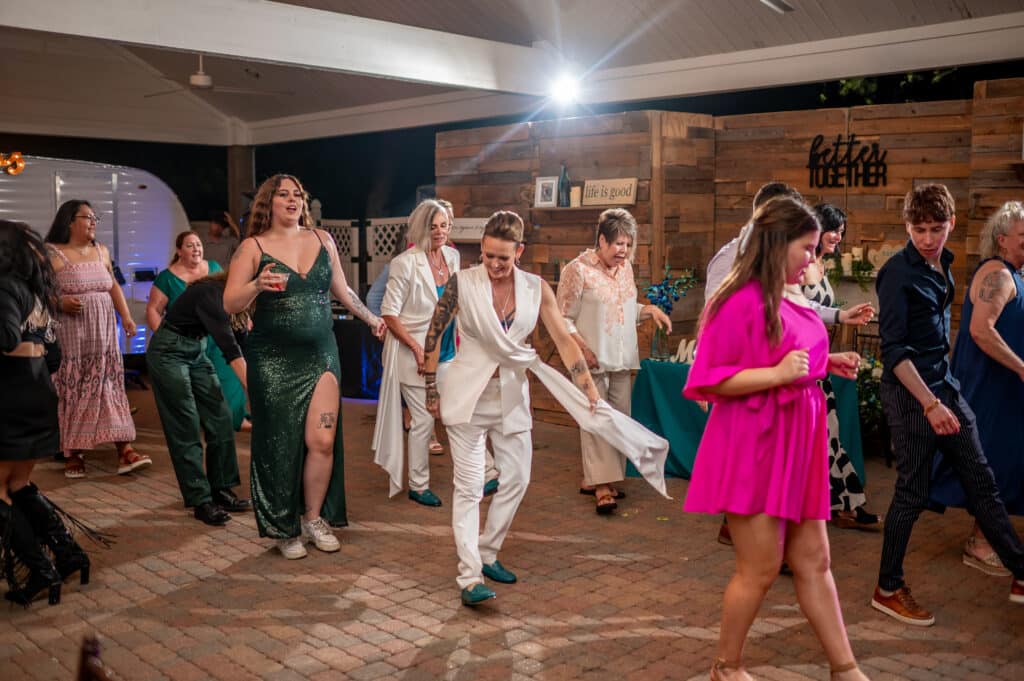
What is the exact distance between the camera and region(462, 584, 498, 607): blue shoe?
407 centimetres

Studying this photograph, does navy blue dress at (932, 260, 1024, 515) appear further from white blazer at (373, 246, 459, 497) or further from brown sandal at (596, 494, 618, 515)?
white blazer at (373, 246, 459, 497)

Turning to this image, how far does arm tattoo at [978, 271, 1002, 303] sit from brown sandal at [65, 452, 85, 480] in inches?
206

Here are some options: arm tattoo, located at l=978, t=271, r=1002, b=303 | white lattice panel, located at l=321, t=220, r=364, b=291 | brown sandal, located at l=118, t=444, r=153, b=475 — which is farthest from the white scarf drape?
white lattice panel, located at l=321, t=220, r=364, b=291

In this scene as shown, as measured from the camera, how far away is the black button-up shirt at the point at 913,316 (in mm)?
3826

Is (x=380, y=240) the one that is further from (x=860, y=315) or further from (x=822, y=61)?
(x=860, y=315)

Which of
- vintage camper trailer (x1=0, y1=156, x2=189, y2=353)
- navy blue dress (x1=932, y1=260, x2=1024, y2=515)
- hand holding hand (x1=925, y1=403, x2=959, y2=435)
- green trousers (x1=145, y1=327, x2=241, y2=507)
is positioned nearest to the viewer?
hand holding hand (x1=925, y1=403, x2=959, y2=435)

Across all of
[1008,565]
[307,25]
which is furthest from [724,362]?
[307,25]

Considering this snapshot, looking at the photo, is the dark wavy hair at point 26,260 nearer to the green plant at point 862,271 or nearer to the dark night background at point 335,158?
the green plant at point 862,271

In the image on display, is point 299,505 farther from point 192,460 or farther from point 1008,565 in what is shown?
point 1008,565

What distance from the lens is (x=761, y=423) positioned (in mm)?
3000

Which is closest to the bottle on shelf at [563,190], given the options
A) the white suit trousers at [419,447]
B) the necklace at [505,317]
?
the white suit trousers at [419,447]

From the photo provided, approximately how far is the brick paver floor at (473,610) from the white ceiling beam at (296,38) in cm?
290

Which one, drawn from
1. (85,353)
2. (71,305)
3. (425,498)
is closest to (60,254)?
(71,305)

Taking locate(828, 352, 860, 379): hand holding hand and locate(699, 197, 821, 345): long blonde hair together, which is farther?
locate(828, 352, 860, 379): hand holding hand
